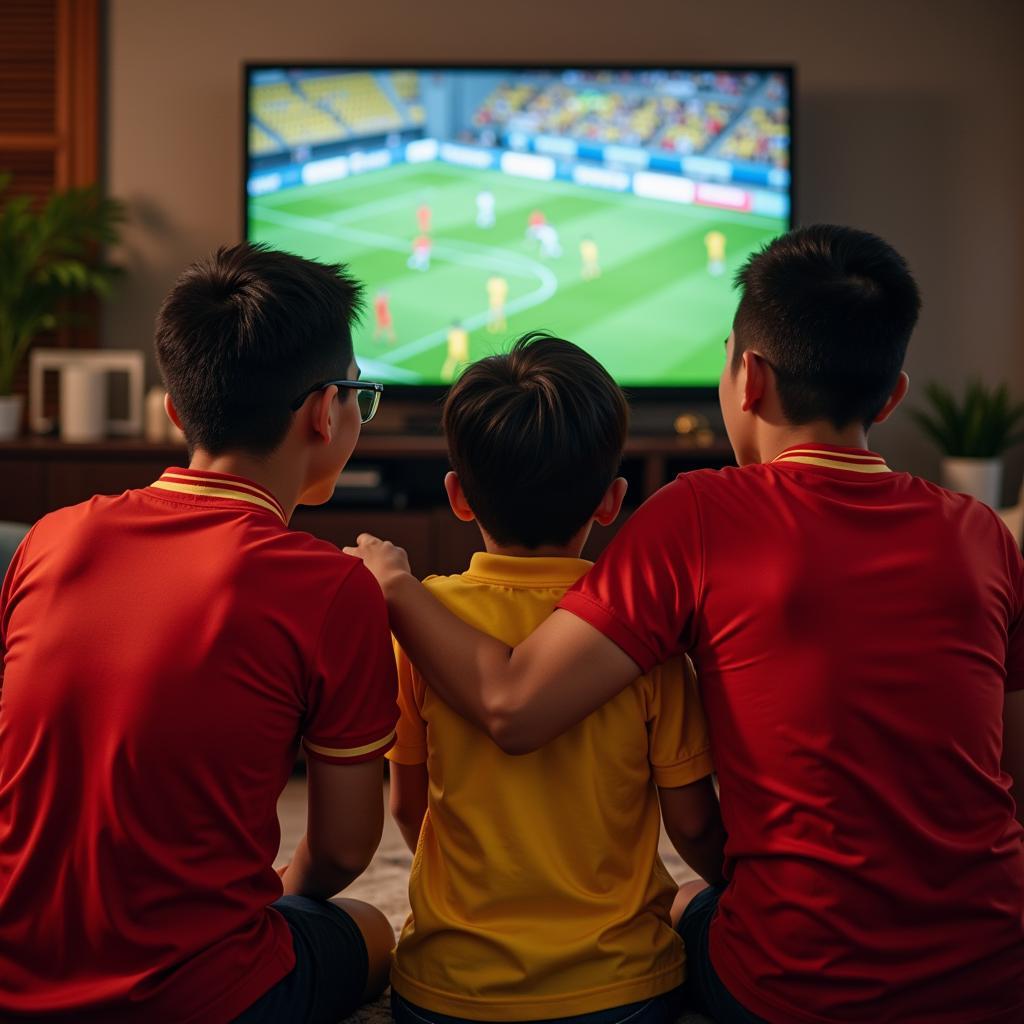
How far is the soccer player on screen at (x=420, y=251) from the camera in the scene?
395 cm

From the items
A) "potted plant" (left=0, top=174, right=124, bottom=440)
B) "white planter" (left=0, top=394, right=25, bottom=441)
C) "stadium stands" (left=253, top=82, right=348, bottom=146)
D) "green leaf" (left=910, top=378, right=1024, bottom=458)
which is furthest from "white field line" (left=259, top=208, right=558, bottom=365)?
"green leaf" (left=910, top=378, right=1024, bottom=458)

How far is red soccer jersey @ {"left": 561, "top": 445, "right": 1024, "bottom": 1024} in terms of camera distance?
112 cm

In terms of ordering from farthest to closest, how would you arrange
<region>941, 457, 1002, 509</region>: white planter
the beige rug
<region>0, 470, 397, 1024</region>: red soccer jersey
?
<region>941, 457, 1002, 509</region>: white planter < the beige rug < <region>0, 470, 397, 1024</region>: red soccer jersey

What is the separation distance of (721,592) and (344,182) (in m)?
3.06

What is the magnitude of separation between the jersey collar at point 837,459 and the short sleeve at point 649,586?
133mm

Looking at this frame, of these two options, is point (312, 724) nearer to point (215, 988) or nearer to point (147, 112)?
point (215, 988)

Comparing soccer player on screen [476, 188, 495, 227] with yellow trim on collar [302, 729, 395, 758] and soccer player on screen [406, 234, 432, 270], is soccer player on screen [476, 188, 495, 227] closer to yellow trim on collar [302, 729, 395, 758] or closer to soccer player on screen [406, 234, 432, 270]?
soccer player on screen [406, 234, 432, 270]

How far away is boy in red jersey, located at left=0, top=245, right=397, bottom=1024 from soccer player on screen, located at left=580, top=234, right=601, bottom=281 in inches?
110

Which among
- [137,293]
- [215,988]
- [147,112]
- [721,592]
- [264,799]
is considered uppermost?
[147,112]

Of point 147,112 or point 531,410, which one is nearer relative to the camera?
point 531,410

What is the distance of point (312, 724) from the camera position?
117 centimetres

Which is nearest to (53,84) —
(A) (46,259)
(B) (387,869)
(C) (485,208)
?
(A) (46,259)

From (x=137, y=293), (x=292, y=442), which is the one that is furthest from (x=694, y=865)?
(x=137, y=293)

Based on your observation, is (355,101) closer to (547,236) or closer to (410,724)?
(547,236)
